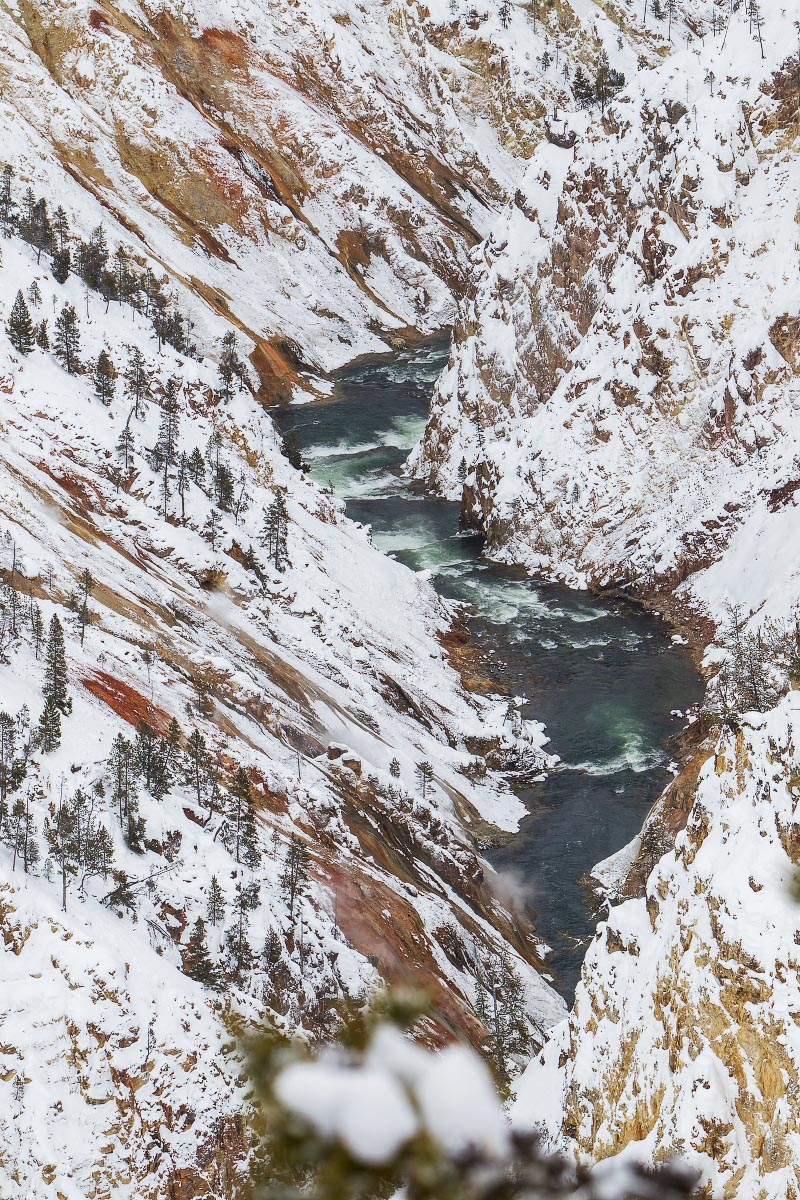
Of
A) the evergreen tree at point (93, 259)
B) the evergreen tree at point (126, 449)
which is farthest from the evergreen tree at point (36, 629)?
the evergreen tree at point (93, 259)

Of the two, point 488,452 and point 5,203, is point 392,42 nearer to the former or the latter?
point 5,203

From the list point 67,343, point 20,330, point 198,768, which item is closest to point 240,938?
point 198,768

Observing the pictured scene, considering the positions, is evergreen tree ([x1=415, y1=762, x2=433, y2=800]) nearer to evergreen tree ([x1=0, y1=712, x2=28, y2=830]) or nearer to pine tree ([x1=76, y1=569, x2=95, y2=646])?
pine tree ([x1=76, y1=569, x2=95, y2=646])

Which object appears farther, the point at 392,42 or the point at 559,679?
the point at 392,42

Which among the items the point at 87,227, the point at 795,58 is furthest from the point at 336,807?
the point at 87,227

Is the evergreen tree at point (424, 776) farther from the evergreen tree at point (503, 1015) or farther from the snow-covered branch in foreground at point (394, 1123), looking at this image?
the snow-covered branch in foreground at point (394, 1123)

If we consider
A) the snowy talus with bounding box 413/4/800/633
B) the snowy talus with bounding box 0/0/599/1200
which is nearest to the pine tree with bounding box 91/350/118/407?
the snowy talus with bounding box 0/0/599/1200
